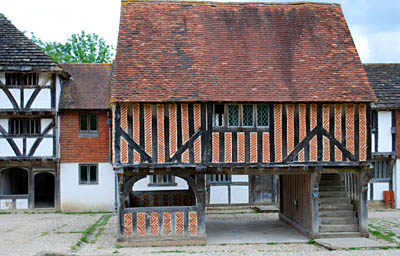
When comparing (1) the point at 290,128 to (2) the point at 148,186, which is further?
(2) the point at 148,186

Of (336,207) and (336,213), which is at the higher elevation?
(336,207)

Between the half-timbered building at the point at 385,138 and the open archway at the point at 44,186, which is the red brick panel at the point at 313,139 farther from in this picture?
the open archway at the point at 44,186

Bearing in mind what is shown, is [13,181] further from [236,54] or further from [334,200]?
[334,200]

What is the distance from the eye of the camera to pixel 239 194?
22.0 meters

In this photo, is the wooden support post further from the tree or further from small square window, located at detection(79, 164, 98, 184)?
the tree

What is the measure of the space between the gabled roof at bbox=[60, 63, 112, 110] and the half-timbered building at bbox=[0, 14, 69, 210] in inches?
24.5

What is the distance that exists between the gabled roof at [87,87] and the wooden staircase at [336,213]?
33.8 feet

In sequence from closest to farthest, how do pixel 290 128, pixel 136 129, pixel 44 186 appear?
1. pixel 136 129
2. pixel 290 128
3. pixel 44 186

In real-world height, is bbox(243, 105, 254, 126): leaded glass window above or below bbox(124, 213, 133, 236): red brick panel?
above

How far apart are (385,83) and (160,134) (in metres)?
13.0

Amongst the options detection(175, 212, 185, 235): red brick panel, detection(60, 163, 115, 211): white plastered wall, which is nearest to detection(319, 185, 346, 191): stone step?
detection(175, 212, 185, 235): red brick panel

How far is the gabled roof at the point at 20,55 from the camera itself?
20141 mm

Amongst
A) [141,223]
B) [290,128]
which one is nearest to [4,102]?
[141,223]

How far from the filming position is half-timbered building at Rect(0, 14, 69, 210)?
20.3m
